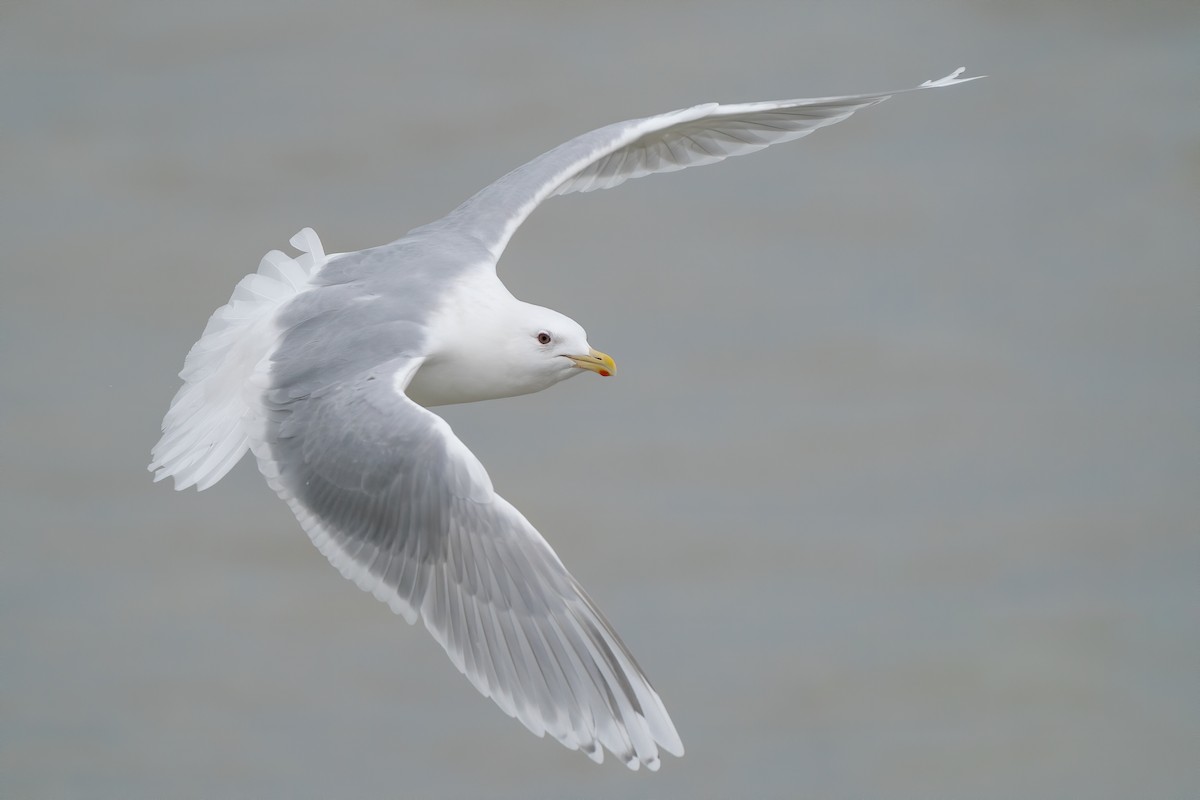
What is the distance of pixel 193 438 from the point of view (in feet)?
9.95

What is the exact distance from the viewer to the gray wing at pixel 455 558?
2582 millimetres

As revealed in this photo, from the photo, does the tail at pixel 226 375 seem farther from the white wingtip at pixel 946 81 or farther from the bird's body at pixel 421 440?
the white wingtip at pixel 946 81

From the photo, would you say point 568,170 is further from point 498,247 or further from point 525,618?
point 525,618

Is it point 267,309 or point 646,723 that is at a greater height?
point 267,309

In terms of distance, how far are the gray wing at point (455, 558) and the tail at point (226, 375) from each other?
165 millimetres

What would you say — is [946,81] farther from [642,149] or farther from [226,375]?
[226,375]

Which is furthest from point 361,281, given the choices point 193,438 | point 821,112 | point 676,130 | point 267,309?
point 821,112

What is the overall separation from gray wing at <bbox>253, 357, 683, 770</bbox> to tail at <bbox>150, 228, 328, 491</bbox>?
0.16 metres

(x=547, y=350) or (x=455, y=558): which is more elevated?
(x=547, y=350)

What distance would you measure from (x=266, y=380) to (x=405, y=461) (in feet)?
1.20

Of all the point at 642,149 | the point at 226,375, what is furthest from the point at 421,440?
the point at 642,149

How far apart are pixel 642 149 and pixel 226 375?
47.6 inches

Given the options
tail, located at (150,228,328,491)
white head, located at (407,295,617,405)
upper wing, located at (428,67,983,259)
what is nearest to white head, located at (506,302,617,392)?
white head, located at (407,295,617,405)

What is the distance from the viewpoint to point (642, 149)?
150 inches
